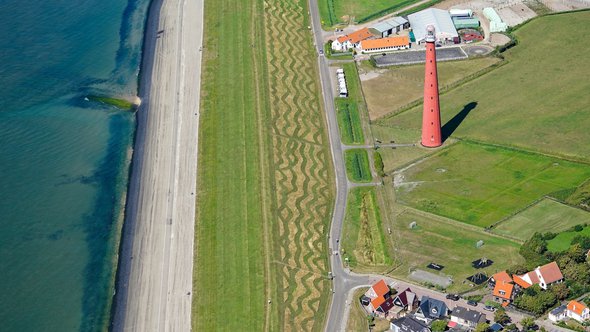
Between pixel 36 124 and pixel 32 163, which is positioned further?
pixel 36 124

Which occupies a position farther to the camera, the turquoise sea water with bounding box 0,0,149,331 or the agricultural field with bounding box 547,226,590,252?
the turquoise sea water with bounding box 0,0,149,331

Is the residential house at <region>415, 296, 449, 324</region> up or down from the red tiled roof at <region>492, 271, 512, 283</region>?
down

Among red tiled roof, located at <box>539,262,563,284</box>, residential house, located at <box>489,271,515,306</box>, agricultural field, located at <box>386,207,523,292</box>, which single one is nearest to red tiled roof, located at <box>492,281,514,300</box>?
residential house, located at <box>489,271,515,306</box>

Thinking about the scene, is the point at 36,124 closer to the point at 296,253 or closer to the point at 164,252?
the point at 164,252

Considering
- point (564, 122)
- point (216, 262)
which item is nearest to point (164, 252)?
point (216, 262)

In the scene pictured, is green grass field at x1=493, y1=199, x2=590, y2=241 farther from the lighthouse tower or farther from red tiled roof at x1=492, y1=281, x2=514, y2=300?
the lighthouse tower

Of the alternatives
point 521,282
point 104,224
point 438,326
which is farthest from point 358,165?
point 438,326
